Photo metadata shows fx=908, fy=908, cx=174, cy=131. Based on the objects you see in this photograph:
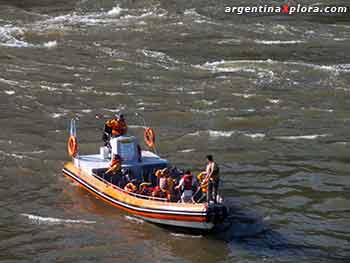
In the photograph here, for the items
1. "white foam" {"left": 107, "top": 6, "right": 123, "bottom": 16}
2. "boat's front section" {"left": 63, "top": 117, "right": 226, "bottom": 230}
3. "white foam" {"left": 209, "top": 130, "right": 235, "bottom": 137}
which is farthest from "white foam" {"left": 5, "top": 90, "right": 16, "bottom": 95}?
"white foam" {"left": 107, "top": 6, "right": 123, "bottom": 16}

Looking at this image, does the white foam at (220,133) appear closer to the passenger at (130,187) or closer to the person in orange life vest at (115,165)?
the person in orange life vest at (115,165)

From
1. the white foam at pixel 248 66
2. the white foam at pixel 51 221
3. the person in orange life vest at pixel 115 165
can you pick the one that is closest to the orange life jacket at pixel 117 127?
the person in orange life vest at pixel 115 165

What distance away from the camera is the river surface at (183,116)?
26438mm

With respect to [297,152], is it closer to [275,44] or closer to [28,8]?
[275,44]

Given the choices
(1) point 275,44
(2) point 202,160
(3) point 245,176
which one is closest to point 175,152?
(2) point 202,160

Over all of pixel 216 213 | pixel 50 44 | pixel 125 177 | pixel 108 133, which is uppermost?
pixel 50 44

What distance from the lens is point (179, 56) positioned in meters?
49.2

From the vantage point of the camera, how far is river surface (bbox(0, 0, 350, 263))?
2644cm

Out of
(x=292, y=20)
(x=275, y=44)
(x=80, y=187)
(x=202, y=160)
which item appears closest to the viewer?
(x=80, y=187)

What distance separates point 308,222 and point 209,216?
4.15 meters

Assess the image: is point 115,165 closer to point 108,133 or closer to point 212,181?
point 108,133

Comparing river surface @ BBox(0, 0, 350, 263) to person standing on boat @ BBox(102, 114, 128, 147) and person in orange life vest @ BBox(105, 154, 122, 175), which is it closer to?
person in orange life vest @ BBox(105, 154, 122, 175)

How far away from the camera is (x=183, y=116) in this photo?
1529 inches

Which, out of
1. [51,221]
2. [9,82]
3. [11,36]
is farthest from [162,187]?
A: [11,36]
